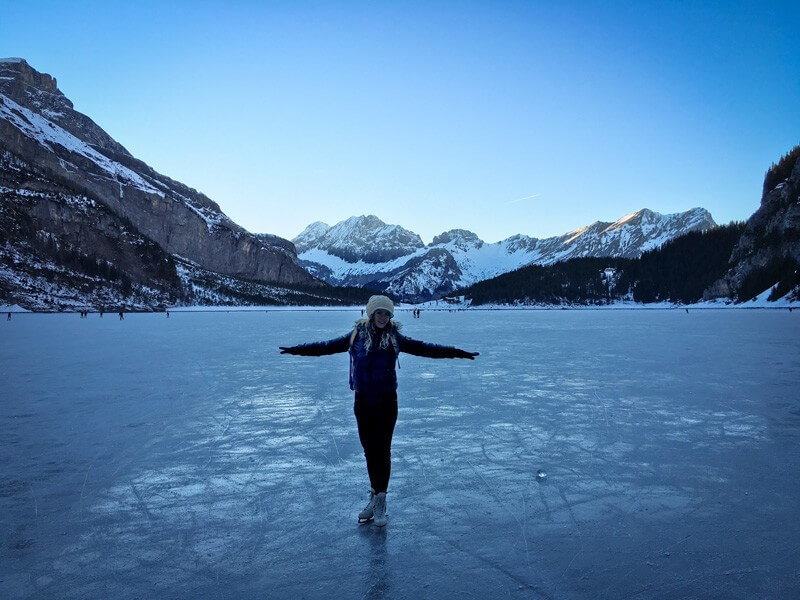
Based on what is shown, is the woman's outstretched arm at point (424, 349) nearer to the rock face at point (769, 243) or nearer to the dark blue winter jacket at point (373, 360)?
the dark blue winter jacket at point (373, 360)

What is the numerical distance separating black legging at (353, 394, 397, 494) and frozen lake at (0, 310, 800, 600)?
44 cm

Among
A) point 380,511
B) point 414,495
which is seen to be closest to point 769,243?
point 414,495

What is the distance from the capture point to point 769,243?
399 feet

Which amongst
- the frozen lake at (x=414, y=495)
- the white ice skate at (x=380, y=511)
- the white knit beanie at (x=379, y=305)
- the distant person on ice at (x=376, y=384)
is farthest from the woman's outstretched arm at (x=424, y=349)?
the frozen lake at (x=414, y=495)

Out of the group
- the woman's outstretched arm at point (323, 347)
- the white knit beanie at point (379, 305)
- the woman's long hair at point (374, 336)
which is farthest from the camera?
the woman's outstretched arm at point (323, 347)

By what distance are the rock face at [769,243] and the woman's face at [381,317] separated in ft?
416

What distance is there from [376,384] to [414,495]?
5.11 ft

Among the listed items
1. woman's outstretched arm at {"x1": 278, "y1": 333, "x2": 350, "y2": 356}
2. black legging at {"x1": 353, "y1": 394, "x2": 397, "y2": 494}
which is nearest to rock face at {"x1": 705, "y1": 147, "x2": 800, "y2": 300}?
black legging at {"x1": 353, "y1": 394, "x2": 397, "y2": 494}

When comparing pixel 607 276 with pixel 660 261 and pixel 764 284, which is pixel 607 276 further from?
pixel 764 284

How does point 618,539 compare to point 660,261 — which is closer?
point 618,539

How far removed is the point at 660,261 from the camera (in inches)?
7323

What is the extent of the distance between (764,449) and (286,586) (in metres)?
6.91

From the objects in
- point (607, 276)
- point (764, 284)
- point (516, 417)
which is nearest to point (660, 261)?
point (607, 276)

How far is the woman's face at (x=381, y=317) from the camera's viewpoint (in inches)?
193
